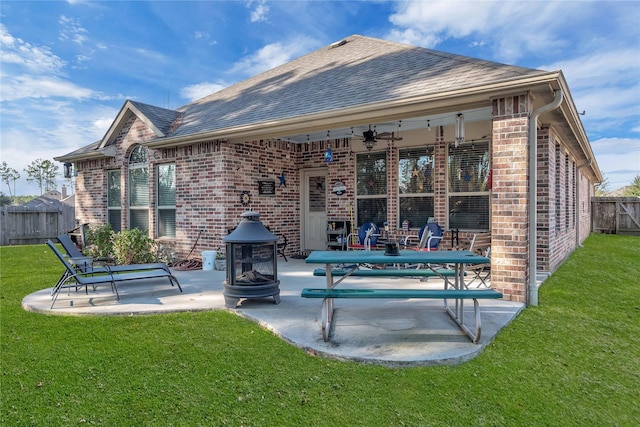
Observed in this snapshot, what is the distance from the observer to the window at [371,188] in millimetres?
8594

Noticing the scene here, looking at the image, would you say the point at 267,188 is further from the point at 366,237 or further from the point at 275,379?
the point at 275,379

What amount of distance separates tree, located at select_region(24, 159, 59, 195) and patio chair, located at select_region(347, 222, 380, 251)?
46.5 m

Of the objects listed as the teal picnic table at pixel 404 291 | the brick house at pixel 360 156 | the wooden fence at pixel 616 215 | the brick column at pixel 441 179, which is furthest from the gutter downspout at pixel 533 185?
the wooden fence at pixel 616 215

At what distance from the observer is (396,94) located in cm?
575

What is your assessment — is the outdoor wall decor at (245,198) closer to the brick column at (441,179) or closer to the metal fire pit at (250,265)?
the metal fire pit at (250,265)

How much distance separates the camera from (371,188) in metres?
8.75

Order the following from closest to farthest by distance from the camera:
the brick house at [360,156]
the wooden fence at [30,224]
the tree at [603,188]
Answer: the brick house at [360,156], the wooden fence at [30,224], the tree at [603,188]

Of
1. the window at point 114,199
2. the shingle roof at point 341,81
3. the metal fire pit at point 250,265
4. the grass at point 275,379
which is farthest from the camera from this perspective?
the window at point 114,199

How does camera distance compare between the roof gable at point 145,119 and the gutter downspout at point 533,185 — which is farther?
the roof gable at point 145,119

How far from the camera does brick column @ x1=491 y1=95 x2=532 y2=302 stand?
4.77 meters

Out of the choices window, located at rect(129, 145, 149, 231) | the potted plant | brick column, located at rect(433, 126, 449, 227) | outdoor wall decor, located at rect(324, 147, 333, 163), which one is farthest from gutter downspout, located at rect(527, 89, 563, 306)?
window, located at rect(129, 145, 149, 231)

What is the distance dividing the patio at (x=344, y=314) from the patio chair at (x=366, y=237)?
4.96ft

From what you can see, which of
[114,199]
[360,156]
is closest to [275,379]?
[360,156]

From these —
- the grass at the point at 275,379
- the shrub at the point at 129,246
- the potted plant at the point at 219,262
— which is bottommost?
the grass at the point at 275,379
